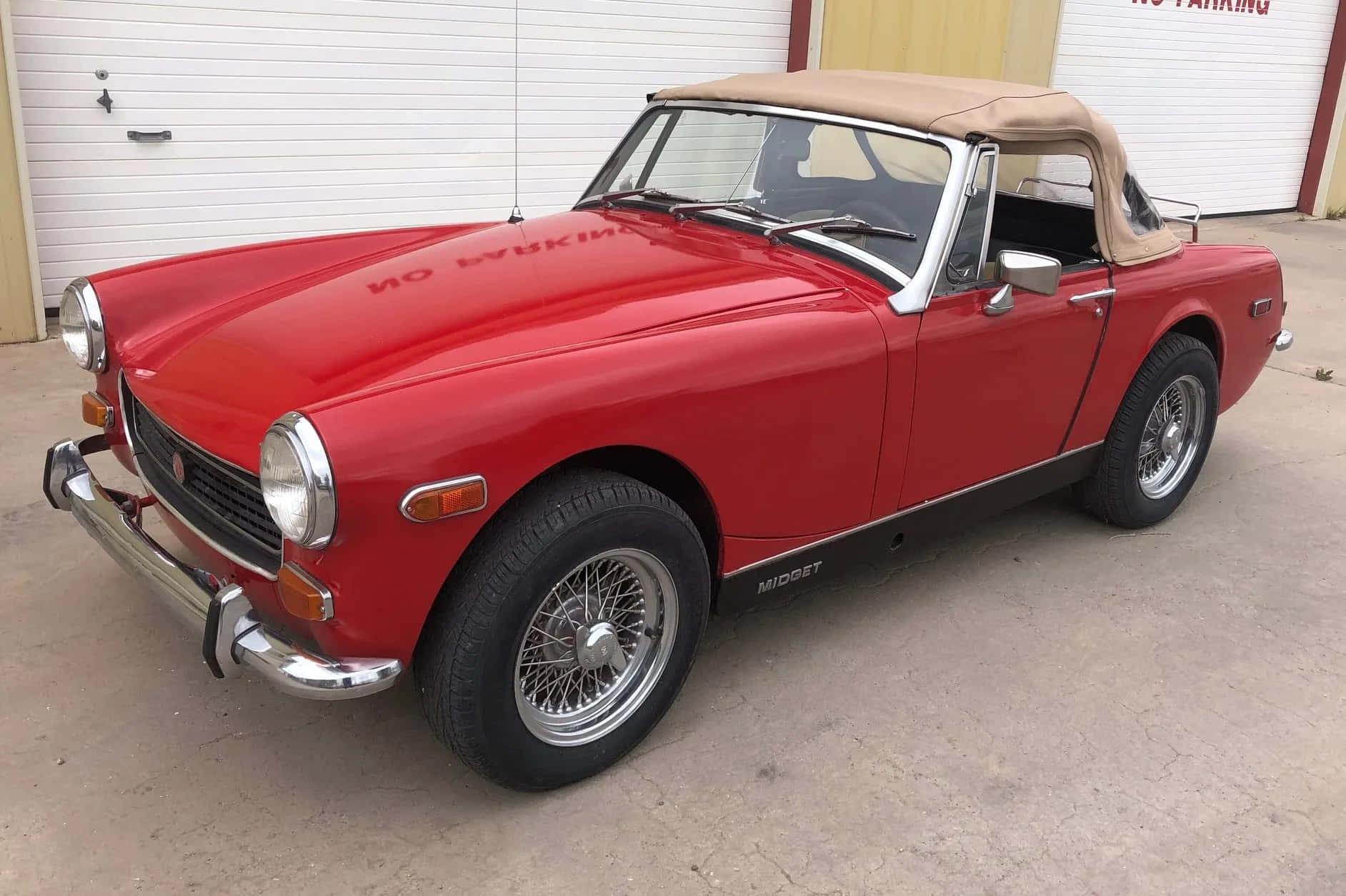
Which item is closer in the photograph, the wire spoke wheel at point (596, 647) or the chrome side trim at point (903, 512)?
the wire spoke wheel at point (596, 647)

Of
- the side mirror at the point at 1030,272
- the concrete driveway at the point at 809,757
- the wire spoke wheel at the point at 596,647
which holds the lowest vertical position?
the concrete driveway at the point at 809,757

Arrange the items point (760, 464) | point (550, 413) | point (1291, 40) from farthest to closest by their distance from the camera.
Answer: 1. point (1291, 40)
2. point (760, 464)
3. point (550, 413)

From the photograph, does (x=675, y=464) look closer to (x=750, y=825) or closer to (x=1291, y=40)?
(x=750, y=825)

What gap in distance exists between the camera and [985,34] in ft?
30.7

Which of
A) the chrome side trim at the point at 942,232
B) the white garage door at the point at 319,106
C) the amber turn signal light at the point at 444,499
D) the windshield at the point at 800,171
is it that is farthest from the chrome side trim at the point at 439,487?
the white garage door at the point at 319,106

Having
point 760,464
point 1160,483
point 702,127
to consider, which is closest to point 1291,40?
point 1160,483

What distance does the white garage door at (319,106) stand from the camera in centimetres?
586

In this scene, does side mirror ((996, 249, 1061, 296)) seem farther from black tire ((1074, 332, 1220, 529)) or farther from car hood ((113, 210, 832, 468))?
black tire ((1074, 332, 1220, 529))

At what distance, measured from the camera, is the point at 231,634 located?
91.5 inches

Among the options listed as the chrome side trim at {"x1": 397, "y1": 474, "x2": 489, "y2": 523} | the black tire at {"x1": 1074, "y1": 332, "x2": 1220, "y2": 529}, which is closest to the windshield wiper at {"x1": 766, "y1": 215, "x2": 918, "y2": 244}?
the black tire at {"x1": 1074, "y1": 332, "x2": 1220, "y2": 529}

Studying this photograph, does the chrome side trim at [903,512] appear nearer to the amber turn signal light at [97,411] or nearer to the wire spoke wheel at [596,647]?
the wire spoke wheel at [596,647]

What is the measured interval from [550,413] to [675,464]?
0.44m

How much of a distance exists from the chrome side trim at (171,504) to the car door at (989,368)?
5.76 ft

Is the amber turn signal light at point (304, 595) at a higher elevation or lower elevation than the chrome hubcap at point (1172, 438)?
higher
